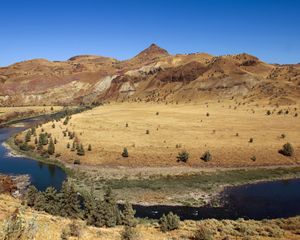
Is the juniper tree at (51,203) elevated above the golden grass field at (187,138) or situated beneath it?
situated beneath

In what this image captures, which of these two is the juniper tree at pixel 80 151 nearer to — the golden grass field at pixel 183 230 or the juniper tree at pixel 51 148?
the juniper tree at pixel 51 148

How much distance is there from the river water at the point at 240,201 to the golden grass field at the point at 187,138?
7.30m

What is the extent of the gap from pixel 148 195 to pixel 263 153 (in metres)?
23.6

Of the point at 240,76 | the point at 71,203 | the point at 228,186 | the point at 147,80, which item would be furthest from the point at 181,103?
the point at 71,203

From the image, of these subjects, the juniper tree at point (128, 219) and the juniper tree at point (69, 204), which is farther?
the juniper tree at point (69, 204)

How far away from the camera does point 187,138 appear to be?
221 feet

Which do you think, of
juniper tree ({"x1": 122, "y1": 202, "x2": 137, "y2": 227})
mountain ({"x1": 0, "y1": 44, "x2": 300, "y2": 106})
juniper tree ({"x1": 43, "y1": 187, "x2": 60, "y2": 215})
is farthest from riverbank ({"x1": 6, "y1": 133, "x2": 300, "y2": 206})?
mountain ({"x1": 0, "y1": 44, "x2": 300, "y2": 106})

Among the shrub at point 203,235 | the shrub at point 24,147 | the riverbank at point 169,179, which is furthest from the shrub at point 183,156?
the shrub at point 203,235

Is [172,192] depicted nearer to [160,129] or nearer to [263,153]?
[263,153]

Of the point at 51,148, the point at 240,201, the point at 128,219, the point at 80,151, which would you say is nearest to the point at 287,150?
the point at 240,201

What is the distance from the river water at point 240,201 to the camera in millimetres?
36281

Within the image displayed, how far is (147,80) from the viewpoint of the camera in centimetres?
18550

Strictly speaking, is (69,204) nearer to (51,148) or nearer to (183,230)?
(183,230)

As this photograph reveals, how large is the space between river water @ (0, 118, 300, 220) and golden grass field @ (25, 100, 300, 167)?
24.0 feet
